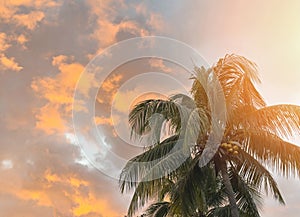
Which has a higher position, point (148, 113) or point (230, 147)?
point (148, 113)

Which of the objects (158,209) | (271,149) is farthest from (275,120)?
(158,209)

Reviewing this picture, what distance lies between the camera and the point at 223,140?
479 inches

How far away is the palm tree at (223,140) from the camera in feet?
38.8

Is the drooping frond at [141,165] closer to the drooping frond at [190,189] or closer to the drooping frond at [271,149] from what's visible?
the drooping frond at [190,189]

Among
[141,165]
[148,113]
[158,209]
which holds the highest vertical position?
[158,209]

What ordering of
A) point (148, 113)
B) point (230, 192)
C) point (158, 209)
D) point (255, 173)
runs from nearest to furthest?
point (148, 113) → point (230, 192) → point (255, 173) → point (158, 209)

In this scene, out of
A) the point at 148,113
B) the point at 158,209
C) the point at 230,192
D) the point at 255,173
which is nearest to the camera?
the point at 148,113

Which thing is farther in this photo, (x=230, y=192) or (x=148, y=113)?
(x=230, y=192)

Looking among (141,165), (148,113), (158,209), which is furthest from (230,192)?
(158,209)

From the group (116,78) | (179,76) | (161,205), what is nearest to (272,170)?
(179,76)

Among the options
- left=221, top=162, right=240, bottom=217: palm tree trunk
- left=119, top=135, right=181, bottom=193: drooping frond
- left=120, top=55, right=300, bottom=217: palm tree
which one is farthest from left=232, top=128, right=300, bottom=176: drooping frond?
left=119, top=135, right=181, bottom=193: drooping frond

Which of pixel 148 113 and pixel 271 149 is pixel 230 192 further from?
pixel 148 113

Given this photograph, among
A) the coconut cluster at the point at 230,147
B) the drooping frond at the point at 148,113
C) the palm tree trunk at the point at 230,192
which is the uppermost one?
the drooping frond at the point at 148,113

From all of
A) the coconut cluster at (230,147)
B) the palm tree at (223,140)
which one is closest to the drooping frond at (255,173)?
the palm tree at (223,140)
